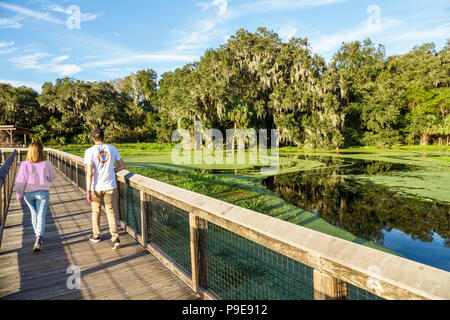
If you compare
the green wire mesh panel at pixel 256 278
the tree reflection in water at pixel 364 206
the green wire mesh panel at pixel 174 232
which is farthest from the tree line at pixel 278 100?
the green wire mesh panel at pixel 256 278

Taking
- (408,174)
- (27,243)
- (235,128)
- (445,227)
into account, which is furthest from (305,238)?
(235,128)

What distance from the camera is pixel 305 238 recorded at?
56.9 inches

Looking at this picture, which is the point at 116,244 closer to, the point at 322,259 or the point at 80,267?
the point at 80,267

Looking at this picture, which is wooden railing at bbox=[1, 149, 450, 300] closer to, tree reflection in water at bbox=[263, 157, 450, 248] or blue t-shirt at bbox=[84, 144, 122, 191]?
blue t-shirt at bbox=[84, 144, 122, 191]

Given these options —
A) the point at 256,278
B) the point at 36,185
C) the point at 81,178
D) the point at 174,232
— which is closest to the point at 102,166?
the point at 36,185

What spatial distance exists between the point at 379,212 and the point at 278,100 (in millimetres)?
25749

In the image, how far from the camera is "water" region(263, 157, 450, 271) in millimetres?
6910

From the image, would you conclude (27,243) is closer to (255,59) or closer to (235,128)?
(235,128)

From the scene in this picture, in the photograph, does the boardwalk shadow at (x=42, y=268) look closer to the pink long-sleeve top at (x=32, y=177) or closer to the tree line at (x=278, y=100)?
the pink long-sleeve top at (x=32, y=177)

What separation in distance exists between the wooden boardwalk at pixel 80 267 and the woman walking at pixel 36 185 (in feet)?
1.08

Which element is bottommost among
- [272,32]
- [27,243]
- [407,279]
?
[27,243]

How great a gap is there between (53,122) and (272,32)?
32.2 meters

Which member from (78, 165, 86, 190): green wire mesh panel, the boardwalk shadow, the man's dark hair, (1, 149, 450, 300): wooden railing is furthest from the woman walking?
(78, 165, 86, 190): green wire mesh panel

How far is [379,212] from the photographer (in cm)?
948
